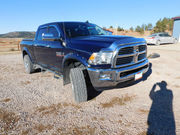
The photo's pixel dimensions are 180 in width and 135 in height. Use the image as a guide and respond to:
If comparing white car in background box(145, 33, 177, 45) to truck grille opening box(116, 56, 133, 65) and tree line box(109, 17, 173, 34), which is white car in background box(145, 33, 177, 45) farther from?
tree line box(109, 17, 173, 34)

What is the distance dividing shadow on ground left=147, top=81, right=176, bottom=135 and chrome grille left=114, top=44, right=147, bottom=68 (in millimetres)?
1018

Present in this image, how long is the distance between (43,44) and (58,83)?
1343mm

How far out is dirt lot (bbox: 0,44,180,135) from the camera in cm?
208

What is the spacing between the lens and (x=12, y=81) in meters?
4.57

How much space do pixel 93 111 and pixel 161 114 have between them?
1.30 m

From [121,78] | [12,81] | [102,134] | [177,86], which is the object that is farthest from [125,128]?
[12,81]

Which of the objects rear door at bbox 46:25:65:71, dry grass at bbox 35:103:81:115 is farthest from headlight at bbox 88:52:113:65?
dry grass at bbox 35:103:81:115

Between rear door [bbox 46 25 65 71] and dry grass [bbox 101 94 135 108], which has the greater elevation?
rear door [bbox 46 25 65 71]

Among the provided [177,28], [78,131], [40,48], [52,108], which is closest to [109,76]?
[78,131]

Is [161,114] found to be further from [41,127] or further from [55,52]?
[55,52]

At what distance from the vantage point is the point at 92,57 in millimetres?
2414

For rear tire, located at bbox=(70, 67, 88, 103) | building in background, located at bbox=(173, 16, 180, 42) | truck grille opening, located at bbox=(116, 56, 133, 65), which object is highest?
building in background, located at bbox=(173, 16, 180, 42)

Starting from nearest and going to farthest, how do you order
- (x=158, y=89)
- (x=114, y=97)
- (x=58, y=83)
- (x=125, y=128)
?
1. (x=125, y=128)
2. (x=114, y=97)
3. (x=158, y=89)
4. (x=58, y=83)

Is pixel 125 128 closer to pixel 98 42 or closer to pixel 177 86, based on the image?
pixel 98 42
